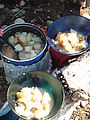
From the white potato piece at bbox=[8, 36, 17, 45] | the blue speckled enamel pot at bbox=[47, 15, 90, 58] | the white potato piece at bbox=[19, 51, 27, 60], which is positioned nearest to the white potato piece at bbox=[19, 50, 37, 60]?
the white potato piece at bbox=[19, 51, 27, 60]

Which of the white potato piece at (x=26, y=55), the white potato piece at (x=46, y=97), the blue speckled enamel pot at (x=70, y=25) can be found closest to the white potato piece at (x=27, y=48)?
the white potato piece at (x=26, y=55)

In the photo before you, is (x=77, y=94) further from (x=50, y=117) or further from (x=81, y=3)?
(x=81, y=3)

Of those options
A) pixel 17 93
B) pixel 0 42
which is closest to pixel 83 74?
pixel 17 93

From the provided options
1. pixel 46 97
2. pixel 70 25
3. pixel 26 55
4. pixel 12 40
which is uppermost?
pixel 70 25

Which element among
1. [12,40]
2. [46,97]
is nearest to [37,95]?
[46,97]

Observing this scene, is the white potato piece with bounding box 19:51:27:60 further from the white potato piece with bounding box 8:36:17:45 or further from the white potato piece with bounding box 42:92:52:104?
the white potato piece with bounding box 42:92:52:104

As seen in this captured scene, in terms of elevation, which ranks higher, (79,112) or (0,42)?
(0,42)

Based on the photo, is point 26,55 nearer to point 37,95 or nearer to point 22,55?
point 22,55

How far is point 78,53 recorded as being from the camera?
2.45 metres

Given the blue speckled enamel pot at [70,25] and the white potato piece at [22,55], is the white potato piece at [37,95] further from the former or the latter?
the blue speckled enamel pot at [70,25]

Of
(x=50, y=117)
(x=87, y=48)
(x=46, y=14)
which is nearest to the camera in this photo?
(x=50, y=117)

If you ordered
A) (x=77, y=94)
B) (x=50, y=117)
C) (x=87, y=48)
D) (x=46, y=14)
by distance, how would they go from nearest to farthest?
(x=50, y=117)
(x=77, y=94)
(x=87, y=48)
(x=46, y=14)

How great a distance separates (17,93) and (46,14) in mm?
1052

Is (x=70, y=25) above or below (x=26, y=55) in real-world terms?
above
